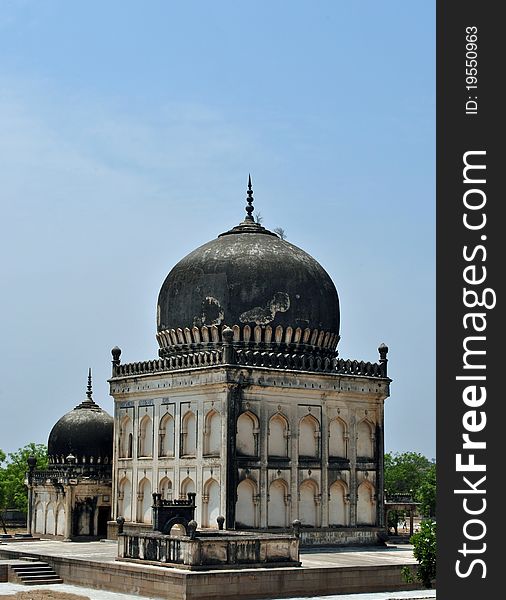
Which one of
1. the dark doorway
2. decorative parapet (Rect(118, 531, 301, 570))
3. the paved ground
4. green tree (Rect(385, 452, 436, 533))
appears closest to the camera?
decorative parapet (Rect(118, 531, 301, 570))

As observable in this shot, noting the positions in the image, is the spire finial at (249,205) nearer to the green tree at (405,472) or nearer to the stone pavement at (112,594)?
the stone pavement at (112,594)

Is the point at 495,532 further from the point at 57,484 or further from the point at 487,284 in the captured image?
the point at 57,484

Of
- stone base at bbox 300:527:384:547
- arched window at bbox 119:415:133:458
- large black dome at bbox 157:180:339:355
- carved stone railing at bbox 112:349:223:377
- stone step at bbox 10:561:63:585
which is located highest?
large black dome at bbox 157:180:339:355

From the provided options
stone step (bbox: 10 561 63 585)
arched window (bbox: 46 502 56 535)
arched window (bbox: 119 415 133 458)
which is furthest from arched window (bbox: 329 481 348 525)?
arched window (bbox: 46 502 56 535)

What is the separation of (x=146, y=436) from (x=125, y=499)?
8.50 feet

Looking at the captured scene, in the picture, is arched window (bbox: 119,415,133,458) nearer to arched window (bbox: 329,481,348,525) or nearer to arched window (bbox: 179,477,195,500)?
arched window (bbox: 179,477,195,500)

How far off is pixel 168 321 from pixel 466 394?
1146 inches

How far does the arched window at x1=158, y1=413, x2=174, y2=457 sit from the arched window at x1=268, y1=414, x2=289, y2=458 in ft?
12.1

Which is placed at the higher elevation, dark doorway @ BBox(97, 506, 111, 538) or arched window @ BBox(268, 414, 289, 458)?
arched window @ BBox(268, 414, 289, 458)

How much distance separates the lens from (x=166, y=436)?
4206 cm

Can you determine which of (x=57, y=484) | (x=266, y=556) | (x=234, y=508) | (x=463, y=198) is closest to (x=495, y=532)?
(x=463, y=198)

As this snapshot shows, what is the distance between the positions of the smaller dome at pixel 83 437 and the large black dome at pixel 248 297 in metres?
6.84

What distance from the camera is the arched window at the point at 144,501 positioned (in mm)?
42281

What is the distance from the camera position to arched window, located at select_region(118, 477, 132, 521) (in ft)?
142
